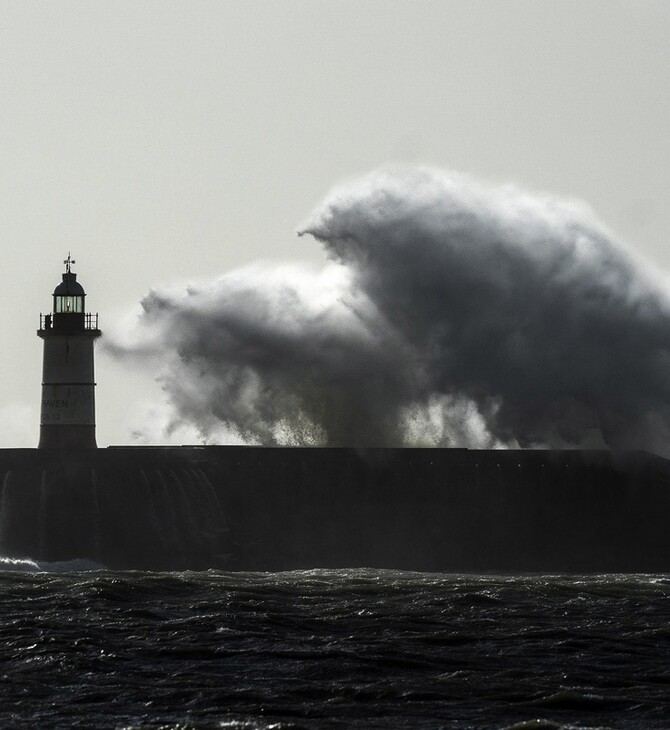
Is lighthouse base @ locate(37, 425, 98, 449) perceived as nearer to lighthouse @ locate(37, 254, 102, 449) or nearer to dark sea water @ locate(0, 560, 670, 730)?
lighthouse @ locate(37, 254, 102, 449)

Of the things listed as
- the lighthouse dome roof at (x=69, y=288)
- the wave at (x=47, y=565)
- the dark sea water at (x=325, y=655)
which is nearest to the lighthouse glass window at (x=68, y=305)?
the lighthouse dome roof at (x=69, y=288)

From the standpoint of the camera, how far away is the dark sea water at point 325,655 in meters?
13.4

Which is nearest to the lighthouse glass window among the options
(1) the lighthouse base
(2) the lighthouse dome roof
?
(2) the lighthouse dome roof

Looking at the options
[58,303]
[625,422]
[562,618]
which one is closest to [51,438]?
[58,303]

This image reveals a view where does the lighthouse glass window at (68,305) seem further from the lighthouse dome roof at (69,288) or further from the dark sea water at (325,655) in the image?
the dark sea water at (325,655)

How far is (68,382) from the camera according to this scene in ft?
122

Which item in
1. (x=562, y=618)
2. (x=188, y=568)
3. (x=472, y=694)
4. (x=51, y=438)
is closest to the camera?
(x=472, y=694)

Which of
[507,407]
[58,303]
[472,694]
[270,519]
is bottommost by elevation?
[472,694]

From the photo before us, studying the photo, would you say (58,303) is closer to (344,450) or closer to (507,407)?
(344,450)

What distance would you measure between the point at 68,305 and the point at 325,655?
23.5 metres

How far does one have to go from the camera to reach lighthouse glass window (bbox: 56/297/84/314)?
126 ft

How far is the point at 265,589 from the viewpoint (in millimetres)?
22328

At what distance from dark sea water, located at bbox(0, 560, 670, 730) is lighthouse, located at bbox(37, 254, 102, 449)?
1382 centimetres

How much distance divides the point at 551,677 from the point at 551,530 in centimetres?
2105
